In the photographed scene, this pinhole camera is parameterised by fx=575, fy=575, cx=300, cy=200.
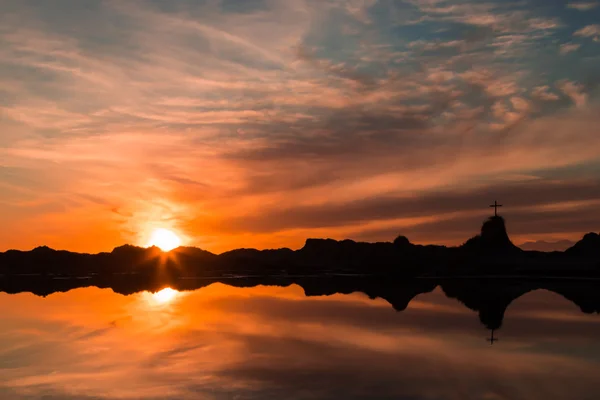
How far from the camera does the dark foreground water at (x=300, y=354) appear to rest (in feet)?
68.0

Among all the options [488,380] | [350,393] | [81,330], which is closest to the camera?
[350,393]

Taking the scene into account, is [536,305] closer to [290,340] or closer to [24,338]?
[290,340]

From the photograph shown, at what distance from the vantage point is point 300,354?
27.7 meters

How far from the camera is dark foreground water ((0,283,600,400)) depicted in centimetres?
2073

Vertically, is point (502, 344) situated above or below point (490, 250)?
below

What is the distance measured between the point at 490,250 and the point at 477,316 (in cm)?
12410

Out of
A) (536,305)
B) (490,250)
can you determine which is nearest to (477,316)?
(536,305)

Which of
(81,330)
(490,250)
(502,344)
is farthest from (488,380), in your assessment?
(490,250)

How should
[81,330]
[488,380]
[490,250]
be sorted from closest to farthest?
[488,380] < [81,330] < [490,250]

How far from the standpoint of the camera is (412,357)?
87.4 ft

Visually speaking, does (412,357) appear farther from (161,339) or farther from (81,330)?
(81,330)

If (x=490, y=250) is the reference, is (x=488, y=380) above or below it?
below

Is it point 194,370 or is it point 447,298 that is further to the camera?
point 447,298

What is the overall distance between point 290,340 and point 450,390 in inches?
527
